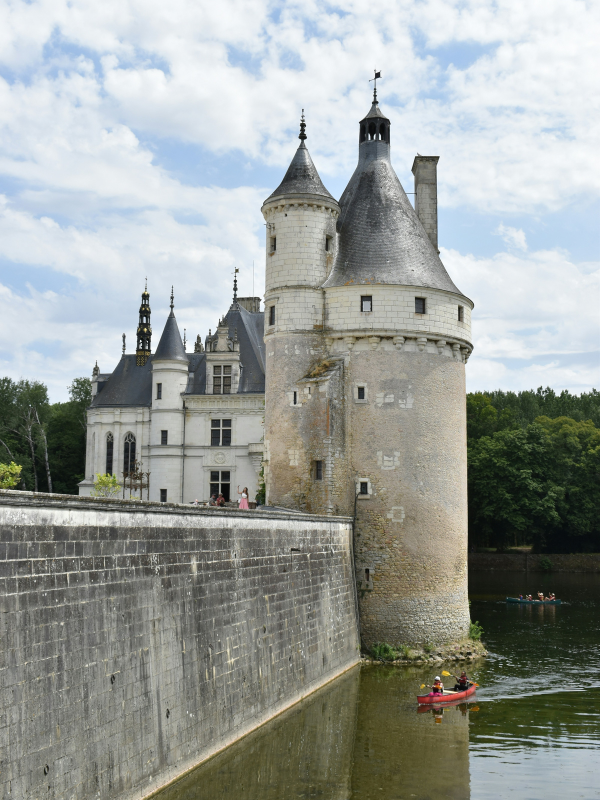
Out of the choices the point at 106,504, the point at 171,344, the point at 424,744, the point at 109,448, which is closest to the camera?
the point at 106,504

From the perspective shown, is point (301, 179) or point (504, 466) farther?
point (504, 466)

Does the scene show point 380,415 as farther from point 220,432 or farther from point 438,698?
point 220,432

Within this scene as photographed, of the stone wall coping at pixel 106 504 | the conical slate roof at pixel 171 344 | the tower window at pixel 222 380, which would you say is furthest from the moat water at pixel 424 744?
the conical slate roof at pixel 171 344

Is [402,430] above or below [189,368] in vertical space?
below

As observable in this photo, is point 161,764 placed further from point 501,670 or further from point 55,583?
point 501,670

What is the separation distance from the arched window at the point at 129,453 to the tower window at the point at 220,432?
5260 millimetres

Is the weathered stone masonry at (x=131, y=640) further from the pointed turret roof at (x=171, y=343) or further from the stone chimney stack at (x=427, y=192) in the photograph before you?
the pointed turret roof at (x=171, y=343)

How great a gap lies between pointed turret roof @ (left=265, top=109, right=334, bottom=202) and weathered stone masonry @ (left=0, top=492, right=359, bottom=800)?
42.2ft

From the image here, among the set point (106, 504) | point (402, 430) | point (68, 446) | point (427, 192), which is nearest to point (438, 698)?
point (402, 430)

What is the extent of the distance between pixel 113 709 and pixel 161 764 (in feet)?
5.91

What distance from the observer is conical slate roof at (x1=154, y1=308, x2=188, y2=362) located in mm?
49938

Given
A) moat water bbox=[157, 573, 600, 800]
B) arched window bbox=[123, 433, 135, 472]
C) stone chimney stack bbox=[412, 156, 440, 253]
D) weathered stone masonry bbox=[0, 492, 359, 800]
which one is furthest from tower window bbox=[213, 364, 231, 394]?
weathered stone masonry bbox=[0, 492, 359, 800]

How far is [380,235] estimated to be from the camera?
29062mm

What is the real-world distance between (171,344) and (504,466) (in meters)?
27.6
